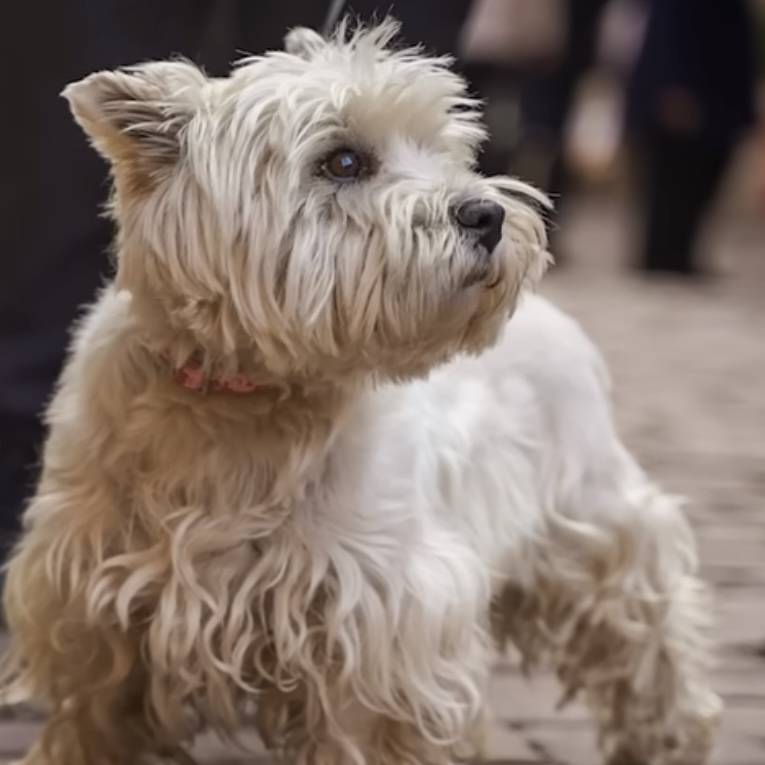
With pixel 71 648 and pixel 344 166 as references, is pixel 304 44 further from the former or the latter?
pixel 71 648

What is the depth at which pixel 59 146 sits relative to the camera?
343 cm

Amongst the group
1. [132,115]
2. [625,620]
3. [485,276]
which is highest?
[132,115]

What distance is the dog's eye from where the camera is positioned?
2.52 meters

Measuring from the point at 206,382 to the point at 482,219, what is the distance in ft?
1.30

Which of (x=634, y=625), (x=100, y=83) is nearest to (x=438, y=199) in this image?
(x=100, y=83)

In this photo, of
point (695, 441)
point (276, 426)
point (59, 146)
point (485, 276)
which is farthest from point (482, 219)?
point (695, 441)

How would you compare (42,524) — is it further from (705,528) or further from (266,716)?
(705,528)

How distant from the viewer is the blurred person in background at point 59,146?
3328mm

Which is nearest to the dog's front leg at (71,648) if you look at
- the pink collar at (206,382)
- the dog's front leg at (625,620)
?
the pink collar at (206,382)

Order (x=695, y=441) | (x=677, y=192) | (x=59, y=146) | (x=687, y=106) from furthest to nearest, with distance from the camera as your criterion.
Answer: (x=677, y=192), (x=687, y=106), (x=695, y=441), (x=59, y=146)

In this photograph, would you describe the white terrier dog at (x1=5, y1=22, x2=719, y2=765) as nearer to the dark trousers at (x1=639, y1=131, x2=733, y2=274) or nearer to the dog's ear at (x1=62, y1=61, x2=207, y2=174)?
the dog's ear at (x1=62, y1=61, x2=207, y2=174)

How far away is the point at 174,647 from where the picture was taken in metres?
2.55

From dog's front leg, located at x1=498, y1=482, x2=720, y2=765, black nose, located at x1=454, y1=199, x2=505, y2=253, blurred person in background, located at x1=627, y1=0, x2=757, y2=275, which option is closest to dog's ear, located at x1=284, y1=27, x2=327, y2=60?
black nose, located at x1=454, y1=199, x2=505, y2=253

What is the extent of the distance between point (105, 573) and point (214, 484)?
0.56 feet
